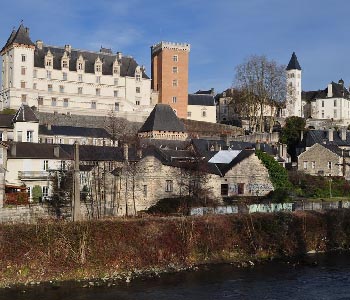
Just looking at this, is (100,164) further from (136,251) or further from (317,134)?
(317,134)

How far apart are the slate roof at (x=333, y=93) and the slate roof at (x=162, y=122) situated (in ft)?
141

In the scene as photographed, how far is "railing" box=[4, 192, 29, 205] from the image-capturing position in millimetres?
33575

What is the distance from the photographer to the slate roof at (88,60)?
68000 millimetres

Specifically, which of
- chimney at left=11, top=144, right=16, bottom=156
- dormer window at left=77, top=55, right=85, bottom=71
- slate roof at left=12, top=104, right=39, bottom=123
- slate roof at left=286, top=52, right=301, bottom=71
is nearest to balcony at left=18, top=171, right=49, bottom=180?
chimney at left=11, top=144, right=16, bottom=156

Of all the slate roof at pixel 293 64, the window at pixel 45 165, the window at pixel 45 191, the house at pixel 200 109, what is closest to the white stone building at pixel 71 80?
the house at pixel 200 109

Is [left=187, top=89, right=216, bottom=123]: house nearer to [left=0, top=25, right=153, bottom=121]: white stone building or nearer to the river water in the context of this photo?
[left=0, top=25, right=153, bottom=121]: white stone building

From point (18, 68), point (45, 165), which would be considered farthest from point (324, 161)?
point (18, 68)

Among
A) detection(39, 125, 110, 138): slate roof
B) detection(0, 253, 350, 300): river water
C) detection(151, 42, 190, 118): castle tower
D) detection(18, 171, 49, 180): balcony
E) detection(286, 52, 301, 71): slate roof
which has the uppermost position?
detection(286, 52, 301, 71): slate roof

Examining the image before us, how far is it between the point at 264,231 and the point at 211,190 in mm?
7474

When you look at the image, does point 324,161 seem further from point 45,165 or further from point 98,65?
point 98,65

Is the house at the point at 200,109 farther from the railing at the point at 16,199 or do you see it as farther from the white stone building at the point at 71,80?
the railing at the point at 16,199

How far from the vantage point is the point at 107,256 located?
27.8m

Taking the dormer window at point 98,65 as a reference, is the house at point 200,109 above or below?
below

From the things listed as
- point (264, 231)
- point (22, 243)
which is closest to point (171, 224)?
point (264, 231)
